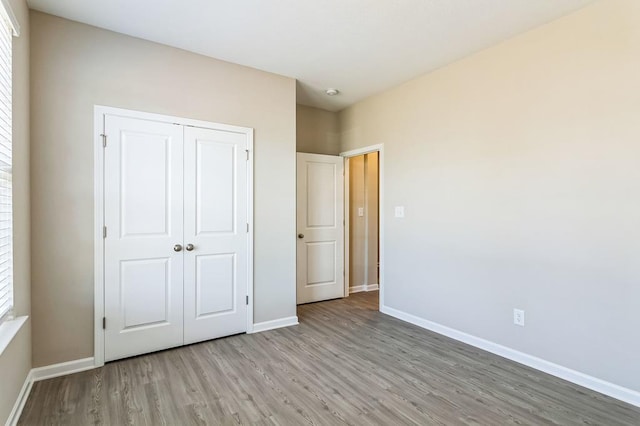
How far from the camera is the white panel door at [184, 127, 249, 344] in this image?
3.11m

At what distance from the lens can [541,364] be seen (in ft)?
8.64

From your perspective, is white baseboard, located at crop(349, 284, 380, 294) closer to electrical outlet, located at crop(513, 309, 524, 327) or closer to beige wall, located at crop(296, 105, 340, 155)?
beige wall, located at crop(296, 105, 340, 155)

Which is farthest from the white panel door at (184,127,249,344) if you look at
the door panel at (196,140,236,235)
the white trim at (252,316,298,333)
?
the white trim at (252,316,298,333)

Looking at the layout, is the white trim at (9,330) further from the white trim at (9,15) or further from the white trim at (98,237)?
the white trim at (9,15)

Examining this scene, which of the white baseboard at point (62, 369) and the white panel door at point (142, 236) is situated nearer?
the white baseboard at point (62, 369)

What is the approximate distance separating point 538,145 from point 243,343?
3.12 metres

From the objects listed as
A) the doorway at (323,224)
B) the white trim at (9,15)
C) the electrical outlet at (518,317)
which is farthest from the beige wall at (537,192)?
the white trim at (9,15)

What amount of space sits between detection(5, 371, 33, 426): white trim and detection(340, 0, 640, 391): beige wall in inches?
133

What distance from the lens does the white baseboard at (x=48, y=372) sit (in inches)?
84.4

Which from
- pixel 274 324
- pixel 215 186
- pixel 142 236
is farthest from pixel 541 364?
pixel 142 236

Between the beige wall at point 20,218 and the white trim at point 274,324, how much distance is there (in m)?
1.81

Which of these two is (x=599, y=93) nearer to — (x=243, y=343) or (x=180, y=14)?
(x=180, y=14)

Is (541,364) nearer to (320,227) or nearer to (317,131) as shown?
(320,227)

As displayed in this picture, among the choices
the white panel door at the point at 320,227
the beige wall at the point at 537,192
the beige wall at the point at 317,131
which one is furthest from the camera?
the beige wall at the point at 317,131
